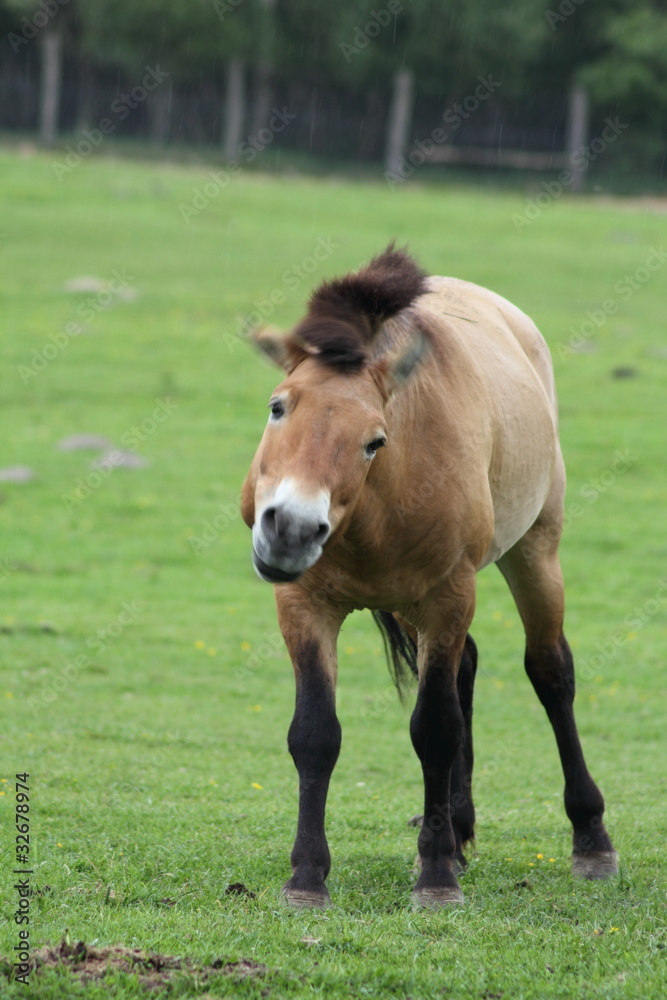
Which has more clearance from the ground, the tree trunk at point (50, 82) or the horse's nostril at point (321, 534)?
the horse's nostril at point (321, 534)

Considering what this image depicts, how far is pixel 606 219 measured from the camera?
37.2m

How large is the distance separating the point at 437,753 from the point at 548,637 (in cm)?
144

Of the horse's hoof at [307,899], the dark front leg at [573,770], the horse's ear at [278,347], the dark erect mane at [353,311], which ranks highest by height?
the dark erect mane at [353,311]

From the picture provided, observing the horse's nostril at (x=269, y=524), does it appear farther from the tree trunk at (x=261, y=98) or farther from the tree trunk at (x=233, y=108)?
the tree trunk at (x=261, y=98)

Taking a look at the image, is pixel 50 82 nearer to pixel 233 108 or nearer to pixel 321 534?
pixel 233 108

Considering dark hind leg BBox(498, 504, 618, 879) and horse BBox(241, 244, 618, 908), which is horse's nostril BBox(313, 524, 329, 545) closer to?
horse BBox(241, 244, 618, 908)

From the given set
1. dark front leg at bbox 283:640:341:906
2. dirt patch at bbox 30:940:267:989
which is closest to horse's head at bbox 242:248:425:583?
dark front leg at bbox 283:640:341:906

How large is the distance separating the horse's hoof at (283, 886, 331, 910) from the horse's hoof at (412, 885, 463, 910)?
430mm

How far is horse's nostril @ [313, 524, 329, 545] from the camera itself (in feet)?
14.2

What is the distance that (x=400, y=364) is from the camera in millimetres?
4895

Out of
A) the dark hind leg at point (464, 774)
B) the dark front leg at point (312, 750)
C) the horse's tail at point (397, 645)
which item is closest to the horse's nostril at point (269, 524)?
the dark front leg at point (312, 750)

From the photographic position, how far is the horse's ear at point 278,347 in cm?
493

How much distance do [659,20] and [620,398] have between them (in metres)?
26.4

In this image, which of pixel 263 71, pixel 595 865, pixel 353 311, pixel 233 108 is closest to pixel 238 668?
pixel 595 865
